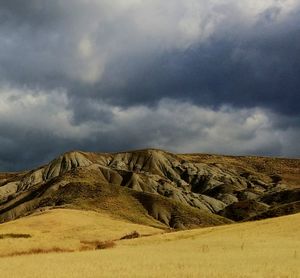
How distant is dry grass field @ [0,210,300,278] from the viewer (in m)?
30.4

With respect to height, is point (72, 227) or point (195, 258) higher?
point (72, 227)

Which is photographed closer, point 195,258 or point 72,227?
point 195,258

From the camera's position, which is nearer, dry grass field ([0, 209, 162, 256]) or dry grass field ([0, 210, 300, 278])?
dry grass field ([0, 210, 300, 278])

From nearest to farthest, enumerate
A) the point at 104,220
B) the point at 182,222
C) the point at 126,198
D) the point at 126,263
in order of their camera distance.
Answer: the point at 126,263 < the point at 104,220 < the point at 182,222 < the point at 126,198

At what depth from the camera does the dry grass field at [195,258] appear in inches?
1198

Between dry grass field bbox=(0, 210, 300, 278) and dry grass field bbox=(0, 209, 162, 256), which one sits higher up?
dry grass field bbox=(0, 209, 162, 256)

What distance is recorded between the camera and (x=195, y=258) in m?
38.6

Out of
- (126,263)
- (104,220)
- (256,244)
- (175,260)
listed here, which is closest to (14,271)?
(126,263)

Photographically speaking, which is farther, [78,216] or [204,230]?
[78,216]

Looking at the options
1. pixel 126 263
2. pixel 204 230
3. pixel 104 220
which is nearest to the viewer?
pixel 126 263

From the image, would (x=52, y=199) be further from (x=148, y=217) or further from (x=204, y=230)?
(x=204, y=230)

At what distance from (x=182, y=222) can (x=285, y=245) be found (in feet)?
382

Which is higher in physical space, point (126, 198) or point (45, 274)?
point (126, 198)

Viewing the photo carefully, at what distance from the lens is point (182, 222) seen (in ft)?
534
